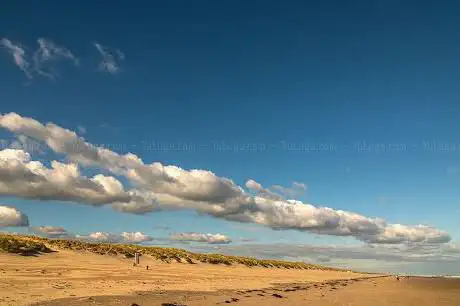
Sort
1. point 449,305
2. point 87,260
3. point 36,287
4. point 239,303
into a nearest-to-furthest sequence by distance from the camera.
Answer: point 239,303 < point 36,287 < point 449,305 < point 87,260

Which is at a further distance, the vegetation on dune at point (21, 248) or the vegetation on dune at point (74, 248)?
the vegetation on dune at point (74, 248)

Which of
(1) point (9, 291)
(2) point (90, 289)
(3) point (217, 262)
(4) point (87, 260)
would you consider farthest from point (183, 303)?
(3) point (217, 262)

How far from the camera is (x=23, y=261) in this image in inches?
1572

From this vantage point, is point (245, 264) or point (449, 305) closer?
point (449, 305)

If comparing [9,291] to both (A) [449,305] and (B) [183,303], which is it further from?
(A) [449,305]

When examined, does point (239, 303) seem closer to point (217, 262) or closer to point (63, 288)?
point (63, 288)

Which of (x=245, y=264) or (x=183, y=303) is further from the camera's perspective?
(x=245, y=264)

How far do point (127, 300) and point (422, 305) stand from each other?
16380 millimetres

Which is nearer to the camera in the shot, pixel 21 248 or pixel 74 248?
pixel 21 248

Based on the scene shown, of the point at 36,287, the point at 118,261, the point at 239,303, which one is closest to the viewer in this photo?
the point at 239,303

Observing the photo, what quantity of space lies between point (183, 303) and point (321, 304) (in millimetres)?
7275

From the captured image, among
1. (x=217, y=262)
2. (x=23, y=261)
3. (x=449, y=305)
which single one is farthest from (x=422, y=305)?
(x=217, y=262)

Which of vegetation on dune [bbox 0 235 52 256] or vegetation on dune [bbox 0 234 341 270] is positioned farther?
vegetation on dune [bbox 0 234 341 270]

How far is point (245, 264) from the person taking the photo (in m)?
81.8
